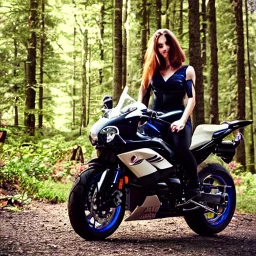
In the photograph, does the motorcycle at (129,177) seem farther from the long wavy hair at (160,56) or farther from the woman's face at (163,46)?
the woman's face at (163,46)

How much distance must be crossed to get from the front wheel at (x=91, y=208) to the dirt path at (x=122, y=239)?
0.41 ft

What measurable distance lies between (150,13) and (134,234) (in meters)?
18.3

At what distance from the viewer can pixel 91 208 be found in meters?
4.96

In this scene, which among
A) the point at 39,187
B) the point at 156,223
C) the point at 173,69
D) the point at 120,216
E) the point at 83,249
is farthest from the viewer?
the point at 39,187

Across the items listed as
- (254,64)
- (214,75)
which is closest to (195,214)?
(214,75)

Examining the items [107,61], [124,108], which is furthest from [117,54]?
[107,61]

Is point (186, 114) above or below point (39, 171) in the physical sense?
above

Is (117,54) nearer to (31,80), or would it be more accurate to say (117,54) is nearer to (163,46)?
(31,80)

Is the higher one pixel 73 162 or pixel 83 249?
pixel 73 162

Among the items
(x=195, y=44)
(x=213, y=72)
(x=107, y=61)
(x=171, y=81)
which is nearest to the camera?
(x=171, y=81)

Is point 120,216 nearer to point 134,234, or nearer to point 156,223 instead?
point 134,234

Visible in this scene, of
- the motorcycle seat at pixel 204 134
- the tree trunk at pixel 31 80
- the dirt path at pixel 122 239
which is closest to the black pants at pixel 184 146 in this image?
the motorcycle seat at pixel 204 134

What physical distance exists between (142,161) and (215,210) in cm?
155

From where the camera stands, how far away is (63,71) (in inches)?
1324
